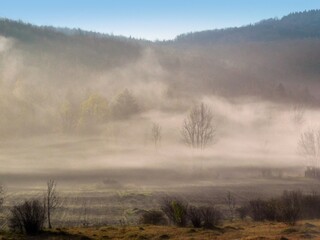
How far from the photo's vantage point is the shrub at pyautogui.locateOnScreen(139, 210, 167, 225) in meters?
59.8

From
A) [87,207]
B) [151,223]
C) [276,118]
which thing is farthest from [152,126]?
[151,223]

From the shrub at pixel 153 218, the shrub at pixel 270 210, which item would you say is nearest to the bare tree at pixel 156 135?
the shrub at pixel 270 210

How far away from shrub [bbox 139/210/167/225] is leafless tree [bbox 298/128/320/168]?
219 feet

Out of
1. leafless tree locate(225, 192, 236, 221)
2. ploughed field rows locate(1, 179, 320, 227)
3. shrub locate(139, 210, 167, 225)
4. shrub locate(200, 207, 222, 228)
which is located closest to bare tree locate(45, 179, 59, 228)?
ploughed field rows locate(1, 179, 320, 227)

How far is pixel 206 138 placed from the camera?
4520 inches

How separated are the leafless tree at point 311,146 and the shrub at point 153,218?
2624 inches

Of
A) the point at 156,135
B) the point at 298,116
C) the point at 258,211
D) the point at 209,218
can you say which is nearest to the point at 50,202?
the point at 209,218

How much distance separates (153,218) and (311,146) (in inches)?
2834

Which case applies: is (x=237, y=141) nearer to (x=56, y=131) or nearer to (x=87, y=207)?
(x=56, y=131)

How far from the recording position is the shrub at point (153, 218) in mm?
59819

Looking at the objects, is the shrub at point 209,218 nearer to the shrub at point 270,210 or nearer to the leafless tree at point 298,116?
the shrub at point 270,210

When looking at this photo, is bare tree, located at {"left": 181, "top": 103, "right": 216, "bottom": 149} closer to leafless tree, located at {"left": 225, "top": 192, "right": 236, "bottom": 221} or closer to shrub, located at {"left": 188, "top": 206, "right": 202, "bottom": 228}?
leafless tree, located at {"left": 225, "top": 192, "right": 236, "bottom": 221}

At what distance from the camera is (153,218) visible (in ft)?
198

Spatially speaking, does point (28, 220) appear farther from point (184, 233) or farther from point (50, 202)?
point (50, 202)
